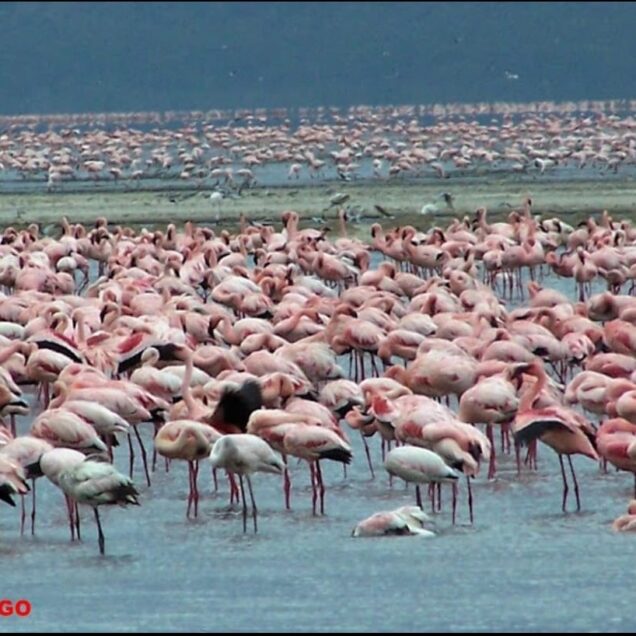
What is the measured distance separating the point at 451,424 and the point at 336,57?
3.56 meters

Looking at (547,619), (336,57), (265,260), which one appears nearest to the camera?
(336,57)

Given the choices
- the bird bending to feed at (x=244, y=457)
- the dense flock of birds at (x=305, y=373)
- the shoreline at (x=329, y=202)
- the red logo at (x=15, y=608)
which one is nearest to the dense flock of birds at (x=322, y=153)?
the shoreline at (x=329, y=202)

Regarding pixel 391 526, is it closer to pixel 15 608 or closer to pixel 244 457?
pixel 244 457

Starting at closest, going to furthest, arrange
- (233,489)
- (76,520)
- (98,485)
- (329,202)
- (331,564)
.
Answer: (331,564) < (98,485) < (76,520) < (233,489) < (329,202)

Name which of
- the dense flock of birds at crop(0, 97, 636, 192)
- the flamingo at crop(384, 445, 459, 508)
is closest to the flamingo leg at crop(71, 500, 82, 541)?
the flamingo at crop(384, 445, 459, 508)

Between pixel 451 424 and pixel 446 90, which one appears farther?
pixel 446 90

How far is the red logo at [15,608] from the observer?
671 centimetres

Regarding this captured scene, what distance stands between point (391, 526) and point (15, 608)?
1843mm

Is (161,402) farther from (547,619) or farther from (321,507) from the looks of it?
(547,619)

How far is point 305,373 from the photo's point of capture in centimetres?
1078

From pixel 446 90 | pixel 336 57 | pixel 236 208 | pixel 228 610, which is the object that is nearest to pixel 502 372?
pixel 228 610

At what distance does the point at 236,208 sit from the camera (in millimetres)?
27062

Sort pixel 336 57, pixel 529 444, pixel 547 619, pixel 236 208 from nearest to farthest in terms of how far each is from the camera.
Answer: pixel 336 57
pixel 547 619
pixel 529 444
pixel 236 208

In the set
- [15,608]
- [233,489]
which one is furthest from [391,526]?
[15,608]
